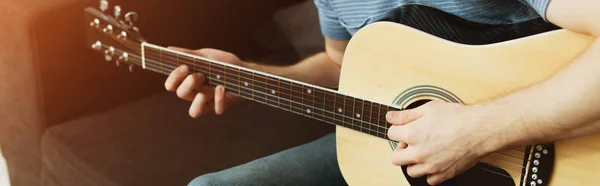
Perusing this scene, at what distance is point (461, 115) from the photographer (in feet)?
3.06

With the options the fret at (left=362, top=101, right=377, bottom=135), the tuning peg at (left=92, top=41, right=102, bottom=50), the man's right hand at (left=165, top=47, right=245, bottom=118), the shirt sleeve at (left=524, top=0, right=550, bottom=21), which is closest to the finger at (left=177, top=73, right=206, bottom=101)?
the man's right hand at (left=165, top=47, right=245, bottom=118)

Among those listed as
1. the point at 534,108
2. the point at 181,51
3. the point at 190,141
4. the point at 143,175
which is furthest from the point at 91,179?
the point at 534,108

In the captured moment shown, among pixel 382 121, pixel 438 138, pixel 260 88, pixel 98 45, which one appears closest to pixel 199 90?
pixel 260 88

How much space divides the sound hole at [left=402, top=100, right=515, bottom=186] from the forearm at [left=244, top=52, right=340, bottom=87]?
1.12 ft

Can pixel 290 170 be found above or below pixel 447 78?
below

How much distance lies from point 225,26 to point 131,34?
0.52m

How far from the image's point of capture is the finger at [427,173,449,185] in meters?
0.98

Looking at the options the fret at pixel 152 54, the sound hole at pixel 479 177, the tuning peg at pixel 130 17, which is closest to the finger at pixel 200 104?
the fret at pixel 152 54

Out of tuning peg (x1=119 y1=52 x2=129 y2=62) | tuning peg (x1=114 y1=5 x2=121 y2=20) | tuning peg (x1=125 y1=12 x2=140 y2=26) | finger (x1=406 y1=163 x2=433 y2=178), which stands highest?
tuning peg (x1=114 y1=5 x2=121 y2=20)

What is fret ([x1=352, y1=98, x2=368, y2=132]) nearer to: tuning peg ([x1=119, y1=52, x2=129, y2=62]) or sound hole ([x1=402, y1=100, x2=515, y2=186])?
sound hole ([x1=402, y1=100, x2=515, y2=186])

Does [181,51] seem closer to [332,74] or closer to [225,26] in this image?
[332,74]

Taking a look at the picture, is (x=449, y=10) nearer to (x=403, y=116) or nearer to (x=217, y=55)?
(x=403, y=116)

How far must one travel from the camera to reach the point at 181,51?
3.97ft

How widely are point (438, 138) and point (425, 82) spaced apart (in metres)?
0.09
